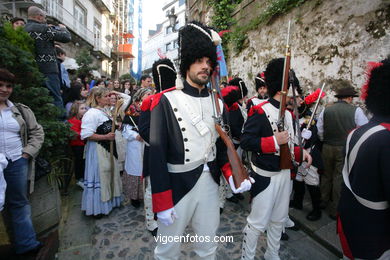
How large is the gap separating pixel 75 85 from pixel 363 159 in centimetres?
554

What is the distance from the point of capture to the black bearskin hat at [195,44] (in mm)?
1917

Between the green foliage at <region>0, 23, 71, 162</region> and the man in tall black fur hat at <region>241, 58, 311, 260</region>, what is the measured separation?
2.75 meters

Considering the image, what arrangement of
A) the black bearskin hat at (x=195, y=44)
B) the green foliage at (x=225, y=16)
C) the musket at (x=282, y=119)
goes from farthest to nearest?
the green foliage at (x=225, y=16)
the musket at (x=282, y=119)
the black bearskin hat at (x=195, y=44)

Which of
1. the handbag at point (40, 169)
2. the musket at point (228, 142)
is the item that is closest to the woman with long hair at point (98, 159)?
the handbag at point (40, 169)

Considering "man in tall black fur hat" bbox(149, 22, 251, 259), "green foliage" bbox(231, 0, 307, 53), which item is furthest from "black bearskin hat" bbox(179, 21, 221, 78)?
"green foliage" bbox(231, 0, 307, 53)

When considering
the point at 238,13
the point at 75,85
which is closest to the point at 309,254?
the point at 75,85

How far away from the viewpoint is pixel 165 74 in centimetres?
351

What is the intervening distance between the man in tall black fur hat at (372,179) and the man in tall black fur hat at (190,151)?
856 mm

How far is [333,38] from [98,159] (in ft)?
16.1

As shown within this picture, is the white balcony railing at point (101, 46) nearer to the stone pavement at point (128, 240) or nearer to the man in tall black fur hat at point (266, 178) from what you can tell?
the stone pavement at point (128, 240)

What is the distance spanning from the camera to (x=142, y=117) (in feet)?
9.15

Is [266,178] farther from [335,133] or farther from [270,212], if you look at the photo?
[335,133]

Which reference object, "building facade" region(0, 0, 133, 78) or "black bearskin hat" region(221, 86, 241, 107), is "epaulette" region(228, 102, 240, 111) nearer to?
"black bearskin hat" region(221, 86, 241, 107)

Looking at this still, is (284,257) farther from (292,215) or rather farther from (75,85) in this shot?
(75,85)
